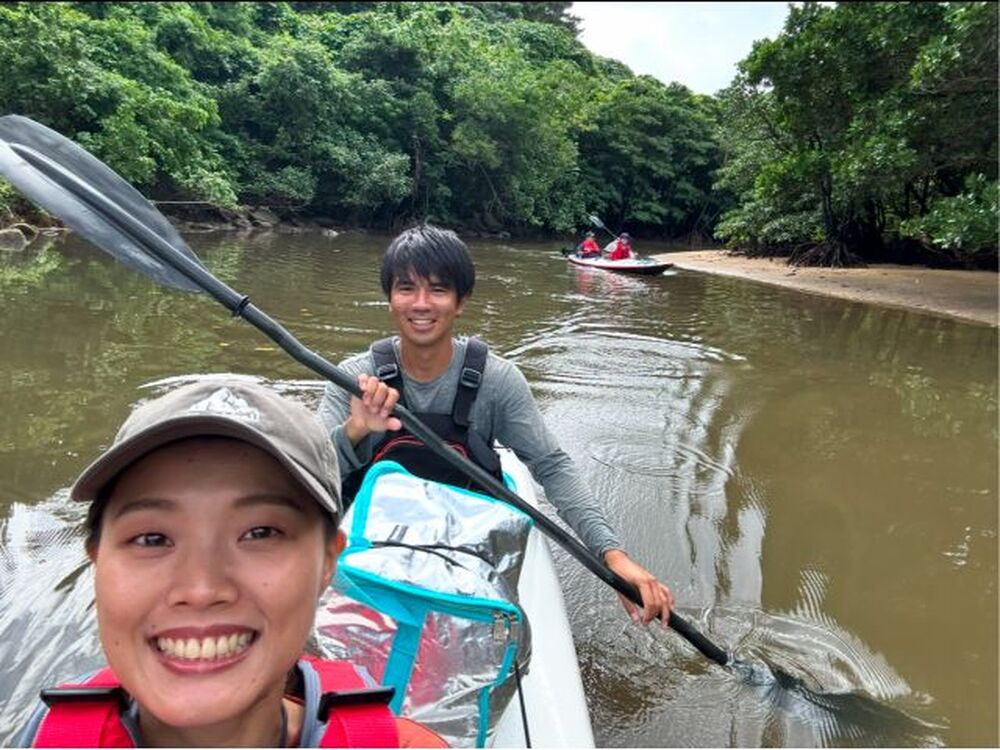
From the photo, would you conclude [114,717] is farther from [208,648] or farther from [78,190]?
[78,190]

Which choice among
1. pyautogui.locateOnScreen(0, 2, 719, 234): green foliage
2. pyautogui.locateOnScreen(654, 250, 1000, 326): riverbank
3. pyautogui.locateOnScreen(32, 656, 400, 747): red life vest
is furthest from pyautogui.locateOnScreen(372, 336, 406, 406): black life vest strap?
pyautogui.locateOnScreen(0, 2, 719, 234): green foliage

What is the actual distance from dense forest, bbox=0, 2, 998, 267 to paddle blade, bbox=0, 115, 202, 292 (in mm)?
8021

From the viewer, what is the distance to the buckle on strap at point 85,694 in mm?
749

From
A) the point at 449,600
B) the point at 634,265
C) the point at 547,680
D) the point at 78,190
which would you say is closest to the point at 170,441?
the point at 449,600

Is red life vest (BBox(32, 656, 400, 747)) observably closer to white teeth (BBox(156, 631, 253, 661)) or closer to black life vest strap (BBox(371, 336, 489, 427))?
white teeth (BBox(156, 631, 253, 661))

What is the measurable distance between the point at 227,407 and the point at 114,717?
0.34 m

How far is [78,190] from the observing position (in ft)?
5.66

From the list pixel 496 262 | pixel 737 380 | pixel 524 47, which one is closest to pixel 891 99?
pixel 737 380

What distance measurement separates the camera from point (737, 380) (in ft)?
18.8

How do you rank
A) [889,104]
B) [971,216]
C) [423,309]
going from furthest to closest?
[889,104] → [971,216] → [423,309]

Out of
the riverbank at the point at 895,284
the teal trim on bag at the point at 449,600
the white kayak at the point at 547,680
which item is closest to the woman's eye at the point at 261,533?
Answer: the teal trim on bag at the point at 449,600

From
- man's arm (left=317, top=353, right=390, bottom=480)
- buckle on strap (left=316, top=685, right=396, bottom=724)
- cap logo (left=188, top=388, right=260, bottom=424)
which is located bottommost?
man's arm (left=317, top=353, right=390, bottom=480)

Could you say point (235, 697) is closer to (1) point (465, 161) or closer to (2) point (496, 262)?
(2) point (496, 262)

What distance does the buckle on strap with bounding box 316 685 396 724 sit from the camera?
817 millimetres
